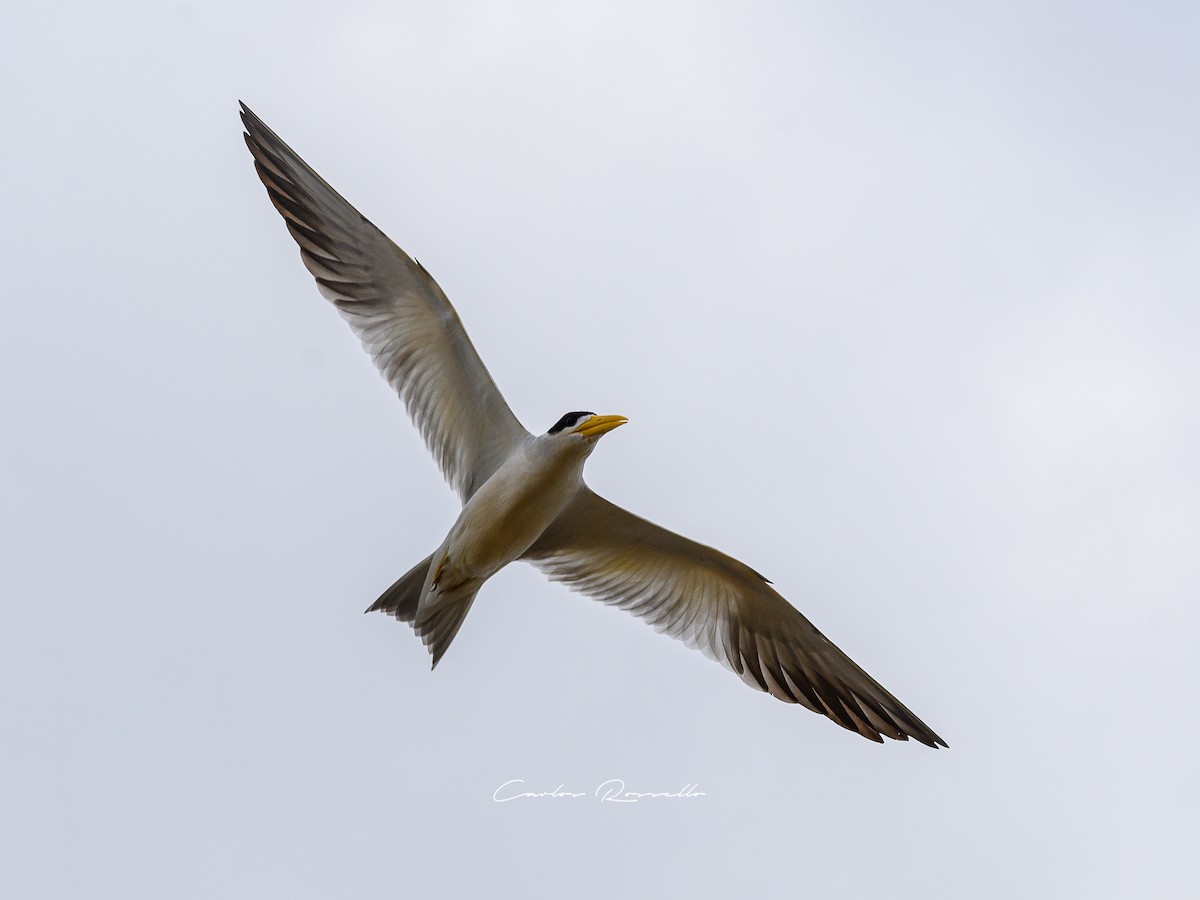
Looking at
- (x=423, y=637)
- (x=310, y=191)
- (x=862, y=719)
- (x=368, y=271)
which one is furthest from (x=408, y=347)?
(x=862, y=719)

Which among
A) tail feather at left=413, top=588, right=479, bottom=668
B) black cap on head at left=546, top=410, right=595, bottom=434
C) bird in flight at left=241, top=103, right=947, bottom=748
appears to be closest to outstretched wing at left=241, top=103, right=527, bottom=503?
bird in flight at left=241, top=103, right=947, bottom=748

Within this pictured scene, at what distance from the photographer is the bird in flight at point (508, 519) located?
11.0 meters

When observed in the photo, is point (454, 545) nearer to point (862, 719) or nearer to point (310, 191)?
point (310, 191)

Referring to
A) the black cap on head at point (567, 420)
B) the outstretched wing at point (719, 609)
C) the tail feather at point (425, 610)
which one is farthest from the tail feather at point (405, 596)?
the black cap on head at point (567, 420)

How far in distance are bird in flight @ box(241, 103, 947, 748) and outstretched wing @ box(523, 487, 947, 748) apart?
1cm

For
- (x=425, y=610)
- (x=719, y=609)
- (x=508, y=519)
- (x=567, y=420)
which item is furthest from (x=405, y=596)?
(x=719, y=609)

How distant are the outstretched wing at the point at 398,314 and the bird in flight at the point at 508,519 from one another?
1cm

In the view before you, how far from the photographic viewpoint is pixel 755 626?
1248cm

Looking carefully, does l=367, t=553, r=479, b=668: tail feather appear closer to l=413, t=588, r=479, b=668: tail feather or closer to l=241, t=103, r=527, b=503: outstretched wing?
l=413, t=588, r=479, b=668: tail feather

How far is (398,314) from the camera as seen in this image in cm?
1141

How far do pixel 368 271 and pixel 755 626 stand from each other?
14.9 ft

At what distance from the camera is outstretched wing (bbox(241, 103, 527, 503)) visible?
1112cm

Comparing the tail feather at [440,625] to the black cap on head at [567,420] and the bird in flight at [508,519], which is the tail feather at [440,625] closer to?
the bird in flight at [508,519]

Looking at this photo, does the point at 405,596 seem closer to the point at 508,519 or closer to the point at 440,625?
the point at 440,625
